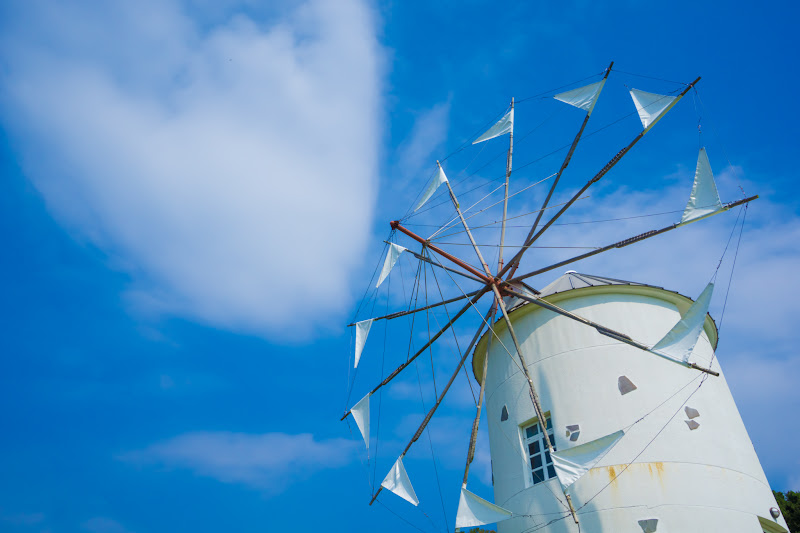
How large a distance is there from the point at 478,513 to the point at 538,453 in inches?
88.1

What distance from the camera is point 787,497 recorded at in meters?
20.9

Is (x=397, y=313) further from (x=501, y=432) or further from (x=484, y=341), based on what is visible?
(x=501, y=432)

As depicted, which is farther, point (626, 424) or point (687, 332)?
point (626, 424)

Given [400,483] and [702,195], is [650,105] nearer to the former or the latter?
[702,195]

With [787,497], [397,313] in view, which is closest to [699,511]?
[397,313]

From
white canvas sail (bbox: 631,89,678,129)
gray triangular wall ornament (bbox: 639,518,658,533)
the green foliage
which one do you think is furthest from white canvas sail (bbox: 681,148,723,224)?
the green foliage

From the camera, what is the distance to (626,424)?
12.1 meters

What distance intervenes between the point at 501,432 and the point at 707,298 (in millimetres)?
6014

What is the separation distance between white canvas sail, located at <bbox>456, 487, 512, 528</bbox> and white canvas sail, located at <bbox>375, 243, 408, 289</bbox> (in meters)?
6.29

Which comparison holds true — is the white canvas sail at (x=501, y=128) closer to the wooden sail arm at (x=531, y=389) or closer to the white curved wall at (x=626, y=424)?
the wooden sail arm at (x=531, y=389)

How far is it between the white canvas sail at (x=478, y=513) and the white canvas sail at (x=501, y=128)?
32.7ft

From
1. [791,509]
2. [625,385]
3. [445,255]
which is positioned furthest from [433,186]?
[791,509]

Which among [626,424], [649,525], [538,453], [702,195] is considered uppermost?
[702,195]

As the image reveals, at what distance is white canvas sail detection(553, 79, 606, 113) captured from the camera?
1423 cm
